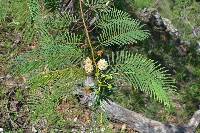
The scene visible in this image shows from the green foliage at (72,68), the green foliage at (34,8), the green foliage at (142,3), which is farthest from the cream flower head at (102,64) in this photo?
the green foliage at (142,3)

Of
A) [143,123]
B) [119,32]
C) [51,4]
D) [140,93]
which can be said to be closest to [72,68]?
[119,32]

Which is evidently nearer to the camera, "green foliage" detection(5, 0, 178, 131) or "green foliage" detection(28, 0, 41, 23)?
"green foliage" detection(5, 0, 178, 131)

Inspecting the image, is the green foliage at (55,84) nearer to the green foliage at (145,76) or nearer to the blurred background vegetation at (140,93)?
the green foliage at (145,76)

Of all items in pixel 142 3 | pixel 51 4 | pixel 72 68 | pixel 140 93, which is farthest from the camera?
pixel 142 3

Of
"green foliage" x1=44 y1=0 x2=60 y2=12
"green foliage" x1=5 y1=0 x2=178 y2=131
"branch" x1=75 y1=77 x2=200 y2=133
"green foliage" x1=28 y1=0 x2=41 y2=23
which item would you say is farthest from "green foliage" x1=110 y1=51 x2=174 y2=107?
"branch" x1=75 y1=77 x2=200 y2=133

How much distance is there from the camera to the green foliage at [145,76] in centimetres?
134

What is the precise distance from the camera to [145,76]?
4.53 ft

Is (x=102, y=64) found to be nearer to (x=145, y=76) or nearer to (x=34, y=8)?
(x=145, y=76)

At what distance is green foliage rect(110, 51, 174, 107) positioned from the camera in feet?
4.41

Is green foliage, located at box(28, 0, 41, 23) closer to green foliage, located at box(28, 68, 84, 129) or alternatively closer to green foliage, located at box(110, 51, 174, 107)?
green foliage, located at box(28, 68, 84, 129)

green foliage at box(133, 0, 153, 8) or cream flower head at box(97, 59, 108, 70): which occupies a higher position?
cream flower head at box(97, 59, 108, 70)

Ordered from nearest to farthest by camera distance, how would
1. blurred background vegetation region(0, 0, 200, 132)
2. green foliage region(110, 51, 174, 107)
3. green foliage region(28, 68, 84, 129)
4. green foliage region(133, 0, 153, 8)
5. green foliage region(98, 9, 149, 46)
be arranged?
green foliage region(110, 51, 174, 107), green foliage region(28, 68, 84, 129), green foliage region(98, 9, 149, 46), blurred background vegetation region(0, 0, 200, 132), green foliage region(133, 0, 153, 8)

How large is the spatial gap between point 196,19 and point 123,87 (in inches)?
70.6

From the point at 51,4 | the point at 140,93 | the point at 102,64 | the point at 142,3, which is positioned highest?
the point at 51,4
